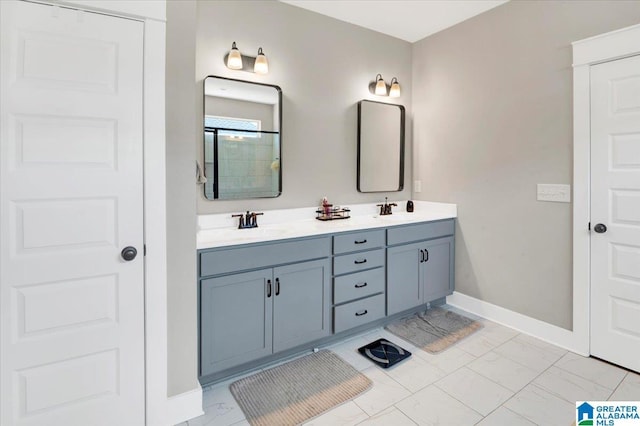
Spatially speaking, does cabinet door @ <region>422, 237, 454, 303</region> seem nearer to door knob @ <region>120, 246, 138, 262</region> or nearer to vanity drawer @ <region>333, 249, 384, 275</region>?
vanity drawer @ <region>333, 249, 384, 275</region>

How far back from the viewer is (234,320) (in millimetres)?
2092

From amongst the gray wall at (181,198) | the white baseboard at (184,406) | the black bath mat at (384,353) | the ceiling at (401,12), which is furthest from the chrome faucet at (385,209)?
the white baseboard at (184,406)

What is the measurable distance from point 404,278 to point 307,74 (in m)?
1.94

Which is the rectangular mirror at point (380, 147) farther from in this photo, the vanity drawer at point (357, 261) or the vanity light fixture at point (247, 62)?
the vanity light fixture at point (247, 62)

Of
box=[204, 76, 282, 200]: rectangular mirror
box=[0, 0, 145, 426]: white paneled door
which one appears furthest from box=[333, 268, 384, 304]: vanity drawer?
box=[0, 0, 145, 426]: white paneled door

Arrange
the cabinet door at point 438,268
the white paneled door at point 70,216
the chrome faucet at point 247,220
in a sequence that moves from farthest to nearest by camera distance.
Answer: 1. the cabinet door at point 438,268
2. the chrome faucet at point 247,220
3. the white paneled door at point 70,216

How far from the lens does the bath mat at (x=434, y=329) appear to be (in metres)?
2.66

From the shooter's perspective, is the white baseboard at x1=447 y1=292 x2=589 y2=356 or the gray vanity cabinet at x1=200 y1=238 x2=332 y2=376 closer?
the gray vanity cabinet at x1=200 y1=238 x2=332 y2=376

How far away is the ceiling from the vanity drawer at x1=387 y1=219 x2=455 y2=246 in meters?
1.86

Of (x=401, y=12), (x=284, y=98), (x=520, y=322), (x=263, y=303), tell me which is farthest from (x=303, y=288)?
(x=401, y=12)

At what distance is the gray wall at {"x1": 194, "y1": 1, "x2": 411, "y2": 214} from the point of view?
2.56m

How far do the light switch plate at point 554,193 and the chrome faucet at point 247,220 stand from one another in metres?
2.25

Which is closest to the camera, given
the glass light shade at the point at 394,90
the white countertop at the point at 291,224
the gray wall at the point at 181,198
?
the gray wall at the point at 181,198

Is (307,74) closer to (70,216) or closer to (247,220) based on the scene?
(247,220)
